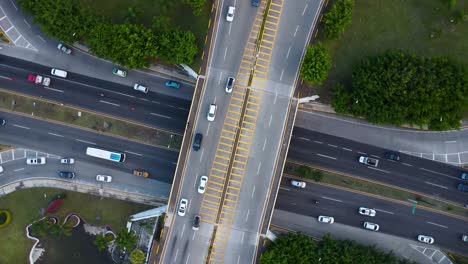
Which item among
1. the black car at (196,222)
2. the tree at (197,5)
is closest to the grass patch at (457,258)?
the black car at (196,222)

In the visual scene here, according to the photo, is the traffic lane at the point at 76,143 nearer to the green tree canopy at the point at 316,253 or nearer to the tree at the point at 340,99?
the green tree canopy at the point at 316,253

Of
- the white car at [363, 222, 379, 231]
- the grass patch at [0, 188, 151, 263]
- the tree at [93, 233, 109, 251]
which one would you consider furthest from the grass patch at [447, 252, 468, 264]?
the tree at [93, 233, 109, 251]

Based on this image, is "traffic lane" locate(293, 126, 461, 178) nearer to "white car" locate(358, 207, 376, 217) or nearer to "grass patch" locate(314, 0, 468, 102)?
"grass patch" locate(314, 0, 468, 102)

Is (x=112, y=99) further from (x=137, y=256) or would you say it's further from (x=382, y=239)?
(x=382, y=239)

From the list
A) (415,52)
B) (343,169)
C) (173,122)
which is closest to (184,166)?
(173,122)

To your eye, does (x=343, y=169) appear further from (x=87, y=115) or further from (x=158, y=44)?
(x=87, y=115)
